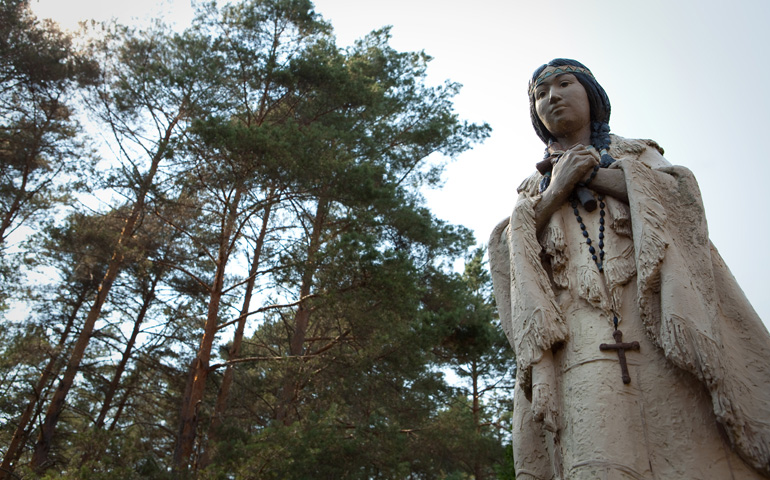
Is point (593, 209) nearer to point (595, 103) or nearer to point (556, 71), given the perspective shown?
point (595, 103)

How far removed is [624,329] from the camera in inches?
104

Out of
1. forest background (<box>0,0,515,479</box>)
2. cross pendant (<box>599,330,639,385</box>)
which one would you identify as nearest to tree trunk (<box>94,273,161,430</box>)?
forest background (<box>0,0,515,479</box>)

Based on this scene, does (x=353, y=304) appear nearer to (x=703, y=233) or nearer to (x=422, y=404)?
(x=422, y=404)

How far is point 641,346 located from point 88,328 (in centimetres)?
1316

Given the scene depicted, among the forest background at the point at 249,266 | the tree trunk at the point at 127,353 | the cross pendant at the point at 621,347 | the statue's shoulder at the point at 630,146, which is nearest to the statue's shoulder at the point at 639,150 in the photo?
the statue's shoulder at the point at 630,146

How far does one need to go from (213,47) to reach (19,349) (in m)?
8.13

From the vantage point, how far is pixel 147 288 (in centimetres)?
1741

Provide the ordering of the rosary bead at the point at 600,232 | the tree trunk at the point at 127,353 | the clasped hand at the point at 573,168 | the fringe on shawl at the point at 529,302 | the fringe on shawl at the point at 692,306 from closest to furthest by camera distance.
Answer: the fringe on shawl at the point at 692,306 → the fringe on shawl at the point at 529,302 → the rosary bead at the point at 600,232 → the clasped hand at the point at 573,168 → the tree trunk at the point at 127,353

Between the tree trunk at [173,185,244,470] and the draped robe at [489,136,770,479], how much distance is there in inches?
339

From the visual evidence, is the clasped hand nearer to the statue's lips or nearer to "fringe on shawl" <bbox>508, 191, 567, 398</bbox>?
"fringe on shawl" <bbox>508, 191, 567, 398</bbox>

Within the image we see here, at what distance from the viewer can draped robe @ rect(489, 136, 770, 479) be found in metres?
2.30

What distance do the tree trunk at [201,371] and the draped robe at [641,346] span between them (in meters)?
8.62

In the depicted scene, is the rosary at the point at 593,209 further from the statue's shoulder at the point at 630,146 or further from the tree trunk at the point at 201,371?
the tree trunk at the point at 201,371

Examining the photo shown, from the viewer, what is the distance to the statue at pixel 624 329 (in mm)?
2312
